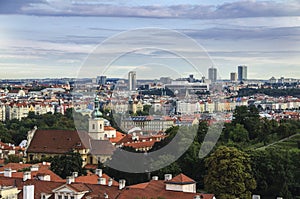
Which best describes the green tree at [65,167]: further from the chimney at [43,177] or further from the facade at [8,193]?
the facade at [8,193]

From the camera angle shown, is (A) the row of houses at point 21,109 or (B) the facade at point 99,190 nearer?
(B) the facade at point 99,190

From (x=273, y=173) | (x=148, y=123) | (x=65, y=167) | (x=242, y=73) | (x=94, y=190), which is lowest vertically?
(x=273, y=173)

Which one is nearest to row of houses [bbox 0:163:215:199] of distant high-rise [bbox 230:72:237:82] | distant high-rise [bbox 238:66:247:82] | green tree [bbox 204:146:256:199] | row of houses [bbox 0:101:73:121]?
green tree [bbox 204:146:256:199]

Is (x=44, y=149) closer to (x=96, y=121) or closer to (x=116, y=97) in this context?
(x=96, y=121)

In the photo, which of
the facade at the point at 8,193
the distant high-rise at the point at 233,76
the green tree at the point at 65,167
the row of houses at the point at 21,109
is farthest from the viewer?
the distant high-rise at the point at 233,76

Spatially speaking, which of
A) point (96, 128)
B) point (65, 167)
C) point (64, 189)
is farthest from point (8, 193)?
point (96, 128)

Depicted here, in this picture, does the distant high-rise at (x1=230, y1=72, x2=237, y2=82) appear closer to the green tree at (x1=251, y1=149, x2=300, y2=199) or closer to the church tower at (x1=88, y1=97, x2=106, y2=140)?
the church tower at (x1=88, y1=97, x2=106, y2=140)

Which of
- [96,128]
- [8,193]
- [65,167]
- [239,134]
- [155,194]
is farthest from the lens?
[96,128]

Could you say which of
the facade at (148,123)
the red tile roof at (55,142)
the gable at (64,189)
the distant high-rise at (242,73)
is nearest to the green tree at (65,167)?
the gable at (64,189)

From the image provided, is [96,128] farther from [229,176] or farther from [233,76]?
[233,76]
